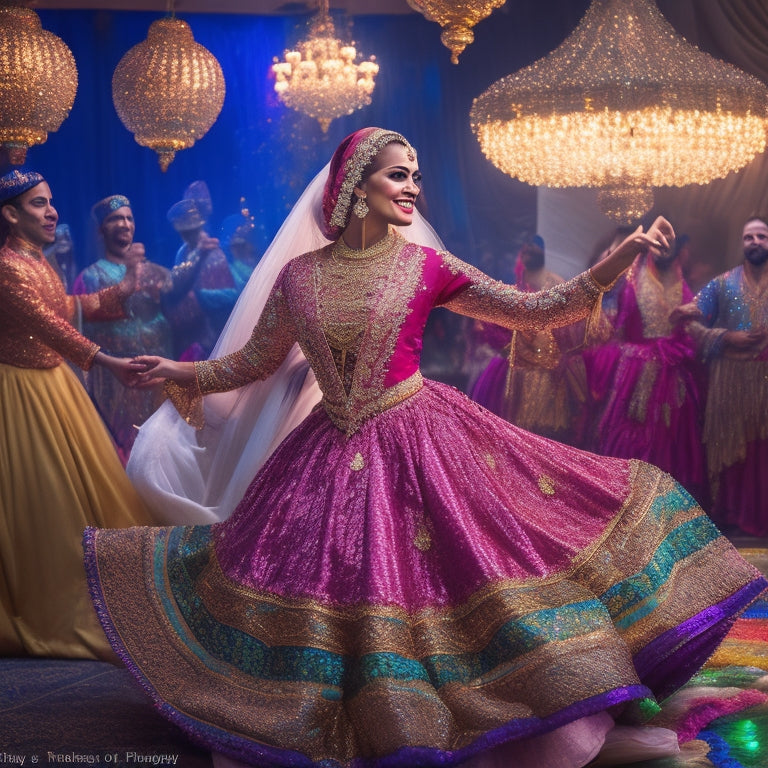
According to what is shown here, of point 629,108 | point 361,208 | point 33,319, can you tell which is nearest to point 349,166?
point 361,208

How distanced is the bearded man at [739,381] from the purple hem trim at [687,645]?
7.70ft

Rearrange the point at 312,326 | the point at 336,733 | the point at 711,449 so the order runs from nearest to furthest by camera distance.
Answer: the point at 336,733 → the point at 312,326 → the point at 711,449

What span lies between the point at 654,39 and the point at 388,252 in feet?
6.21

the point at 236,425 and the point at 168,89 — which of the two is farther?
the point at 168,89

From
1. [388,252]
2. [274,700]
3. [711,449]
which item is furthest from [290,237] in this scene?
[711,449]

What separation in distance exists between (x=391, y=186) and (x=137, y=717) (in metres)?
1.89

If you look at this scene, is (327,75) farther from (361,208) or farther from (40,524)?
(40,524)

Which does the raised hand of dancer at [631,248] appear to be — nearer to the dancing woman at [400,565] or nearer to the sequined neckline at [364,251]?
the dancing woman at [400,565]

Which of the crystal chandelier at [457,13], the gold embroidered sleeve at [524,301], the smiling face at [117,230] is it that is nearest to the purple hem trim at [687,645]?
the gold embroidered sleeve at [524,301]

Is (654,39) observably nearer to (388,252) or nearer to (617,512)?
(388,252)

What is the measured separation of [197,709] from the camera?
3.34 metres

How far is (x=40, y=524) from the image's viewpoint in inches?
185

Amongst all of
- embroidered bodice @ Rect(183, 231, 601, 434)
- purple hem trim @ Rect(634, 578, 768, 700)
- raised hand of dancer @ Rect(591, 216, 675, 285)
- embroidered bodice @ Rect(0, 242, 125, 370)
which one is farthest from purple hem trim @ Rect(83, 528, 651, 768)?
embroidered bodice @ Rect(0, 242, 125, 370)

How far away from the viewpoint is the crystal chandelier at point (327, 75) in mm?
5969
